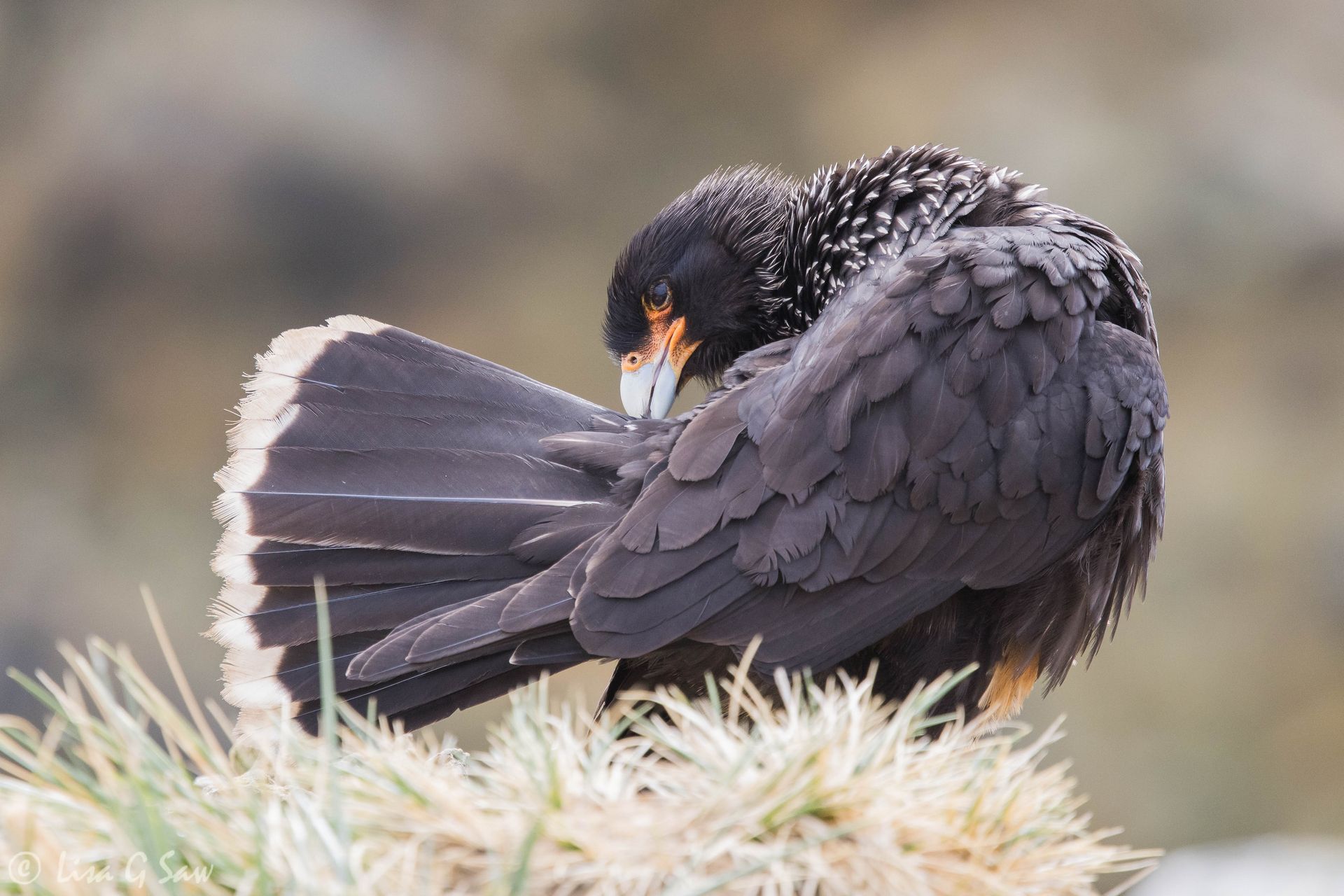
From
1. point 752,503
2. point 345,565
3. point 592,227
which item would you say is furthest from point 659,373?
point 592,227

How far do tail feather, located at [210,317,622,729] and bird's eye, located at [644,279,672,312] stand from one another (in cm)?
75

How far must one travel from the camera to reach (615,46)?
855cm

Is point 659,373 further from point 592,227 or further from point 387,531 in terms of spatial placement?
point 592,227

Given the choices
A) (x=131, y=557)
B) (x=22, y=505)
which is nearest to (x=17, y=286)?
(x=22, y=505)

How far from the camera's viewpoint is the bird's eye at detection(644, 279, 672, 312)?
3467mm

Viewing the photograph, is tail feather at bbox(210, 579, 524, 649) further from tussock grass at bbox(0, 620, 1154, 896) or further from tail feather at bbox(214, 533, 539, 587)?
tussock grass at bbox(0, 620, 1154, 896)

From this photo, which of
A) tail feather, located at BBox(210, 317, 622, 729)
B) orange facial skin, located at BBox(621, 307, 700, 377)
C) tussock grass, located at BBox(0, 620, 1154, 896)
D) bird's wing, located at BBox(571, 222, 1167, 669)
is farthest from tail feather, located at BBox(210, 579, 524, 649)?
orange facial skin, located at BBox(621, 307, 700, 377)

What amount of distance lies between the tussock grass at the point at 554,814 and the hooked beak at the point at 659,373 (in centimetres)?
191

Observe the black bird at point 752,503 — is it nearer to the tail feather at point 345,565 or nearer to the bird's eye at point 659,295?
the tail feather at point 345,565

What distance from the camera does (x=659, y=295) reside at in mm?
3479

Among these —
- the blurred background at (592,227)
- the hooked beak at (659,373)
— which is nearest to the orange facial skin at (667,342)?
the hooked beak at (659,373)

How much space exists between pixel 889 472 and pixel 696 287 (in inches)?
46.6

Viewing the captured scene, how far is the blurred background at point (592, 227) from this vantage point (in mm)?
7445

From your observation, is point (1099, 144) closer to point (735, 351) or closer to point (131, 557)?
point (735, 351)
